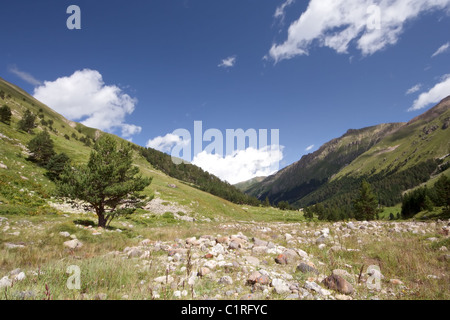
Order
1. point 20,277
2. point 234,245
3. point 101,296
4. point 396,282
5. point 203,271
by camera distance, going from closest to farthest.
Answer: point 101,296, point 20,277, point 396,282, point 203,271, point 234,245

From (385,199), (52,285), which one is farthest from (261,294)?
(385,199)

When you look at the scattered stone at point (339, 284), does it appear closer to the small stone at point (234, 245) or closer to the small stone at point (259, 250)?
the small stone at point (259, 250)

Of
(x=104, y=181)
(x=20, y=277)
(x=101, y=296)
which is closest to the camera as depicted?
(x=101, y=296)

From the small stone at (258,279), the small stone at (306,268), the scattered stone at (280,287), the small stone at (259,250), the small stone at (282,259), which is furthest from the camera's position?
the small stone at (259,250)

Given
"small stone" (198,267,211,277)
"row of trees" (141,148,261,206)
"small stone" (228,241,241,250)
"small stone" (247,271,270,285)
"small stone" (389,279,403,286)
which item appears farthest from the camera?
"row of trees" (141,148,261,206)

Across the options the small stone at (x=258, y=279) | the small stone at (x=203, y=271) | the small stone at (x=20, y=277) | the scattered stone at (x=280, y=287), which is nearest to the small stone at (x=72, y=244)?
the small stone at (x=20, y=277)

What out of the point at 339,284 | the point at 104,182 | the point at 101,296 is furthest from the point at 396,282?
the point at 104,182

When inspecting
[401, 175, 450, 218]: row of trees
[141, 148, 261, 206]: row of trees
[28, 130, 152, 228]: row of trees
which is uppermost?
[141, 148, 261, 206]: row of trees

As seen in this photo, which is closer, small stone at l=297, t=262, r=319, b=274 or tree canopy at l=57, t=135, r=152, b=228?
small stone at l=297, t=262, r=319, b=274

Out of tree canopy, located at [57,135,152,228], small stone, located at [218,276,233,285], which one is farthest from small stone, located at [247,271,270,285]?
tree canopy, located at [57,135,152,228]

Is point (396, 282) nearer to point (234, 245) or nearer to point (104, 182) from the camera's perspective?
point (234, 245)

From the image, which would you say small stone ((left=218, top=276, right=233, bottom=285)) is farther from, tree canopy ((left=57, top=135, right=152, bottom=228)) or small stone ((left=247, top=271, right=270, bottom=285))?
tree canopy ((left=57, top=135, right=152, bottom=228))

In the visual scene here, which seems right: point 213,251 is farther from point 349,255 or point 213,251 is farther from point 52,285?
point 349,255

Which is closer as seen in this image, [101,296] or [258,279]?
[101,296]
